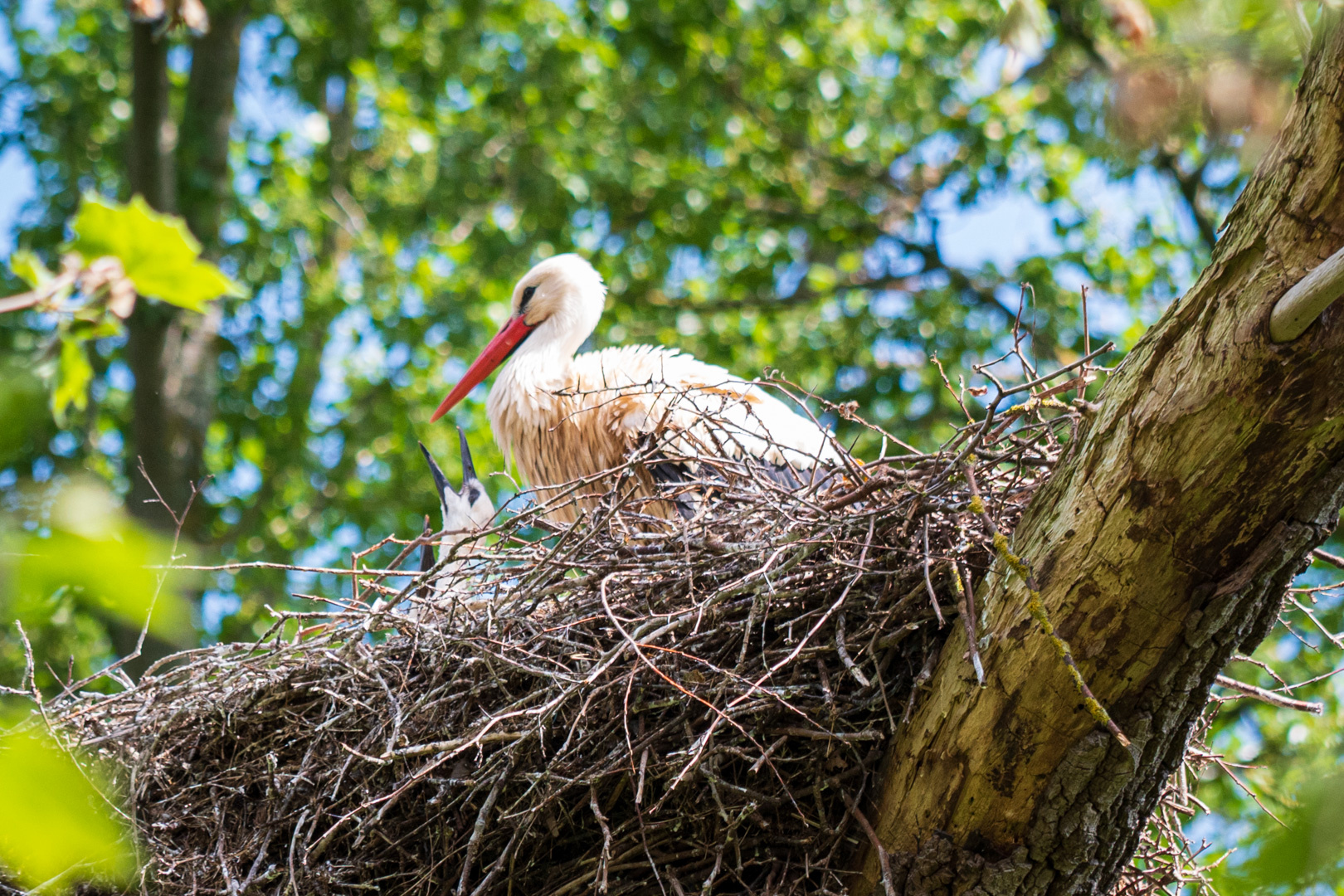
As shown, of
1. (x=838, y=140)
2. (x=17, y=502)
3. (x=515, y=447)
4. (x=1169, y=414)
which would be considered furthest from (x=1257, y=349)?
(x=838, y=140)

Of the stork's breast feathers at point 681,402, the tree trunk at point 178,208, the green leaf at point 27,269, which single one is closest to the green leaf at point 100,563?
the green leaf at point 27,269

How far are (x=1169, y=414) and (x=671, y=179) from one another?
6.68 m

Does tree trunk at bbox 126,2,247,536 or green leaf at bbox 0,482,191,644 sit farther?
tree trunk at bbox 126,2,247,536

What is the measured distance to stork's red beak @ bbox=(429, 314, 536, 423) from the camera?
4.25 metres

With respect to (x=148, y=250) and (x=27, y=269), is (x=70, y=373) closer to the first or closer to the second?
(x=27, y=269)

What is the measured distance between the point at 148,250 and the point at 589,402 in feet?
8.85

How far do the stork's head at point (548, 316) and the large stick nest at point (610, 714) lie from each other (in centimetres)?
176

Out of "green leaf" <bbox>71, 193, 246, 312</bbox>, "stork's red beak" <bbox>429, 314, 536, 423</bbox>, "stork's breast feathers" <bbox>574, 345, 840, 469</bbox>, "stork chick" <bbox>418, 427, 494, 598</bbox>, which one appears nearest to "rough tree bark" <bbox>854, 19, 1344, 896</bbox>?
"green leaf" <bbox>71, 193, 246, 312</bbox>

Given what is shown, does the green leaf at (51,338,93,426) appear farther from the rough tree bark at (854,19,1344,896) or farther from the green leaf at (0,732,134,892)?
the rough tree bark at (854,19,1344,896)

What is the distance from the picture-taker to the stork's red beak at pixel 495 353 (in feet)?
→ 13.9

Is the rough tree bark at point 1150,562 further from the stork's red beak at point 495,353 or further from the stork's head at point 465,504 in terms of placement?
the stork's red beak at point 495,353

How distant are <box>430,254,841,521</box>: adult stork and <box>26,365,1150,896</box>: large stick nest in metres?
0.65

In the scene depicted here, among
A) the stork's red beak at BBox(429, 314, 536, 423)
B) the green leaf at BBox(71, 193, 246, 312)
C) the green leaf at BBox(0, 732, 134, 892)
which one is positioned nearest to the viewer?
the green leaf at BBox(0, 732, 134, 892)

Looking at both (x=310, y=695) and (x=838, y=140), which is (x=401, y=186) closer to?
(x=838, y=140)
